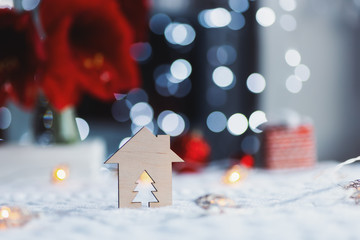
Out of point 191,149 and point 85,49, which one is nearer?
point 85,49

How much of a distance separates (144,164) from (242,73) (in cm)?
92

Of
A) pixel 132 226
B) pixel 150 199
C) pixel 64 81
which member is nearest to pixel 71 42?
pixel 64 81

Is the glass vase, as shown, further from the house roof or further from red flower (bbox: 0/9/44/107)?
the house roof

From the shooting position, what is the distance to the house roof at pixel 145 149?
1.61ft

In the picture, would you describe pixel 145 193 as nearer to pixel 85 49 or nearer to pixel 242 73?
pixel 85 49

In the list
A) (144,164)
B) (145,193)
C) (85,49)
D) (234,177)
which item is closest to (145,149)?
(144,164)

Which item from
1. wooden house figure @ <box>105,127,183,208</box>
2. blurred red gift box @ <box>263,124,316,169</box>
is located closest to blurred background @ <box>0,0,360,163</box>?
blurred red gift box @ <box>263,124,316,169</box>

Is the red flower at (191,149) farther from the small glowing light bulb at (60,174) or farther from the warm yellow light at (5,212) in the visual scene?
the warm yellow light at (5,212)

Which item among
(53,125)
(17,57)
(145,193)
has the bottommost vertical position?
(145,193)

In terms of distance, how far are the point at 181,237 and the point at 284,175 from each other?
458mm

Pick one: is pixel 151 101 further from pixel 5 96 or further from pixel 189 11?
pixel 5 96

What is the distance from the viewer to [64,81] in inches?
29.5

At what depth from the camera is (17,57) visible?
80cm

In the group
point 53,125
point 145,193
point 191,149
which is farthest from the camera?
point 191,149
